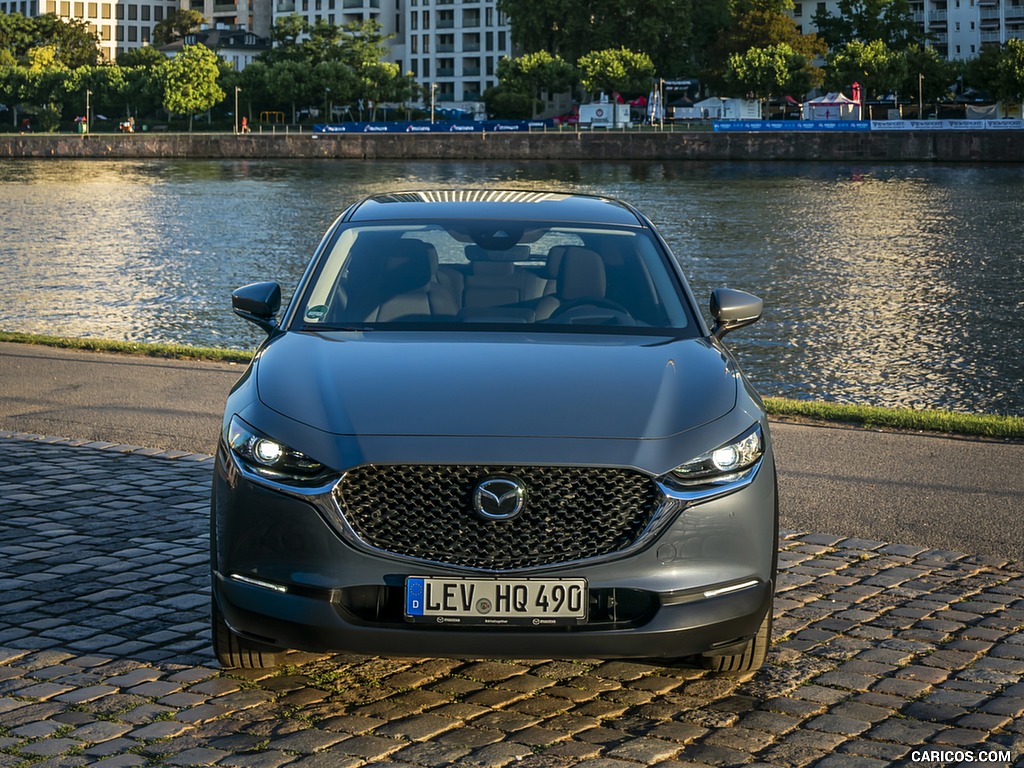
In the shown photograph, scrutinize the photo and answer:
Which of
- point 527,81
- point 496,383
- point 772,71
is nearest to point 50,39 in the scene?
point 527,81

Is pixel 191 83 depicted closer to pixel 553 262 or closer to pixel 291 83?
pixel 291 83

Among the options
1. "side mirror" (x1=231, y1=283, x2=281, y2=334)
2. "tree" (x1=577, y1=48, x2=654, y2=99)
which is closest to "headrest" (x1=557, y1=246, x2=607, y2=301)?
"side mirror" (x1=231, y1=283, x2=281, y2=334)

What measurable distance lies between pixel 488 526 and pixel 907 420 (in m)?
6.52

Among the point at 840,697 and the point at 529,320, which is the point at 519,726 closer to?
the point at 840,697

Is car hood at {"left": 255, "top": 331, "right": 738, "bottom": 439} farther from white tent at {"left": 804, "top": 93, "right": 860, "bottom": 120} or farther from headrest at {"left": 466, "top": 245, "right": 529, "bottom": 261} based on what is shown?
white tent at {"left": 804, "top": 93, "right": 860, "bottom": 120}

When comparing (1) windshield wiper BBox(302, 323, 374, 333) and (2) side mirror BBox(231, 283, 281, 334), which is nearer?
(1) windshield wiper BBox(302, 323, 374, 333)

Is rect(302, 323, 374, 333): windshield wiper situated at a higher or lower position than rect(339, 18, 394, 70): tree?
lower

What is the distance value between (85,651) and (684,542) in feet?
7.31

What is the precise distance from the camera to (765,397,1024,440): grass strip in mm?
9867

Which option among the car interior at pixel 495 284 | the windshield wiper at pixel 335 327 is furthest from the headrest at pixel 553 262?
the windshield wiper at pixel 335 327

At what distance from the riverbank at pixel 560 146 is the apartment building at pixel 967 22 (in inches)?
2059

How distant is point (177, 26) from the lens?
184 meters

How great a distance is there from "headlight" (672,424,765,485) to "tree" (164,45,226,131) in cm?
12865

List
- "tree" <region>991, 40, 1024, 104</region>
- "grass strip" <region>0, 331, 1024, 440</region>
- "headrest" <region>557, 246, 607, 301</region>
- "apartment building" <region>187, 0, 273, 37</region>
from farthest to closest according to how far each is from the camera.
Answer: "apartment building" <region>187, 0, 273, 37</region> → "tree" <region>991, 40, 1024, 104</region> → "grass strip" <region>0, 331, 1024, 440</region> → "headrest" <region>557, 246, 607, 301</region>
